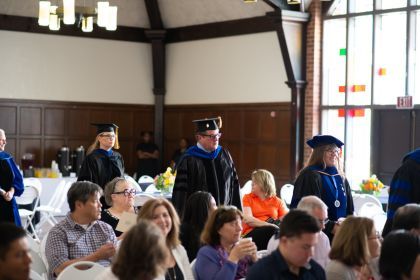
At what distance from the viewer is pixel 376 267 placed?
4.77 m

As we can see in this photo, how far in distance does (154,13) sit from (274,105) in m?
3.93

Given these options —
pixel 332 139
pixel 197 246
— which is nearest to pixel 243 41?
pixel 332 139

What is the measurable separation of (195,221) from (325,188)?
1.43 metres

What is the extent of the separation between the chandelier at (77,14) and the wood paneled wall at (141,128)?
3.72 meters

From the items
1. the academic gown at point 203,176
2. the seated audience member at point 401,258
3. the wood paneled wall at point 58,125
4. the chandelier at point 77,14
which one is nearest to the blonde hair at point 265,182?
the academic gown at point 203,176

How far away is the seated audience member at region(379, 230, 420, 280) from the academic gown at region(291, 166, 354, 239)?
254cm

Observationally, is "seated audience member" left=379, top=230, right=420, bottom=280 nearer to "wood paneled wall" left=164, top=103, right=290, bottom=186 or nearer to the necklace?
the necklace

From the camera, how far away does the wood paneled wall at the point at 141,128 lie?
15906 millimetres

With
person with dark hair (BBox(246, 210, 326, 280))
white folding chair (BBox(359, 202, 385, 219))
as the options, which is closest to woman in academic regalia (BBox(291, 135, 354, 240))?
person with dark hair (BBox(246, 210, 326, 280))

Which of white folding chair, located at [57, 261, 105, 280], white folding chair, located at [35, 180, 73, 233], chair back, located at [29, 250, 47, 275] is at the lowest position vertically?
white folding chair, located at [35, 180, 73, 233]

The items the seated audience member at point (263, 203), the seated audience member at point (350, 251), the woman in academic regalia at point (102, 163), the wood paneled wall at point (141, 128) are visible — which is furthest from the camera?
the wood paneled wall at point (141, 128)

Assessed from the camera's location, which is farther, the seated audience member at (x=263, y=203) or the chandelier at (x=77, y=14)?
the chandelier at (x=77, y=14)

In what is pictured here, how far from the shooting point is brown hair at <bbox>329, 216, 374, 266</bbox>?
4.46 meters

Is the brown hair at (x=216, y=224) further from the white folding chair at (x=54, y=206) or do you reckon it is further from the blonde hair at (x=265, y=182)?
the white folding chair at (x=54, y=206)
